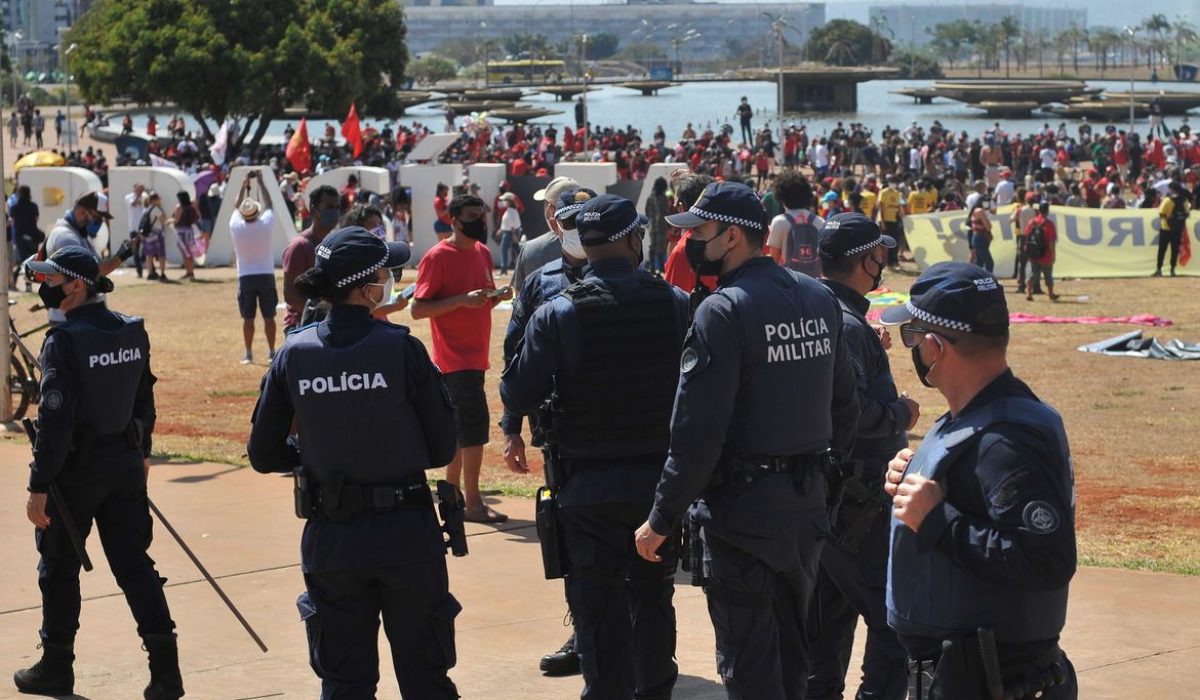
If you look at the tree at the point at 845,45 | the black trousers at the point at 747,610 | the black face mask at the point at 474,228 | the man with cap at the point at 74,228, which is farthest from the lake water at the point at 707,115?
the black trousers at the point at 747,610

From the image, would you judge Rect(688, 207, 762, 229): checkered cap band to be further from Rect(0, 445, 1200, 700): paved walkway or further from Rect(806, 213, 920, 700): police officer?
Rect(0, 445, 1200, 700): paved walkway

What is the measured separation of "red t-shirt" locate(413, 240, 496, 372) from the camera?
8.48m

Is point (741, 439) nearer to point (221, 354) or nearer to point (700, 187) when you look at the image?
point (700, 187)

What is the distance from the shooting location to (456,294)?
27.8 ft

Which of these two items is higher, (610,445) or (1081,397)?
(610,445)

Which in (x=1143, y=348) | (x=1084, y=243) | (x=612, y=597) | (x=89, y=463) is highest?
(x=89, y=463)

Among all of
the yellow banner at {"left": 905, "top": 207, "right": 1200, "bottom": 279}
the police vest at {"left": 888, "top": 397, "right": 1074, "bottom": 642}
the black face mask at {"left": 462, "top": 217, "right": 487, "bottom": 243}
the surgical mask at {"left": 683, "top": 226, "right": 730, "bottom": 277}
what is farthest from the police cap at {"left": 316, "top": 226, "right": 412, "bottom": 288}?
the yellow banner at {"left": 905, "top": 207, "right": 1200, "bottom": 279}

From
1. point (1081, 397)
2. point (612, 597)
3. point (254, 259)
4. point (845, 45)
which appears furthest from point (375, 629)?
point (845, 45)

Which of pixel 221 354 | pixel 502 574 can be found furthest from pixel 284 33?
pixel 502 574

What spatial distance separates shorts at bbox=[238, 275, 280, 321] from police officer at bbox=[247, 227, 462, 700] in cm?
1134

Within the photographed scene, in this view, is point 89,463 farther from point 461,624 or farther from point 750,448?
point 750,448

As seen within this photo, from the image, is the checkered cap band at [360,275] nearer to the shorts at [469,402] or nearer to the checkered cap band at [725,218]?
the checkered cap band at [725,218]

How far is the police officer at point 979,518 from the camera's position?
3.52 m

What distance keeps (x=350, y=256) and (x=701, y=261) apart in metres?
1.16
